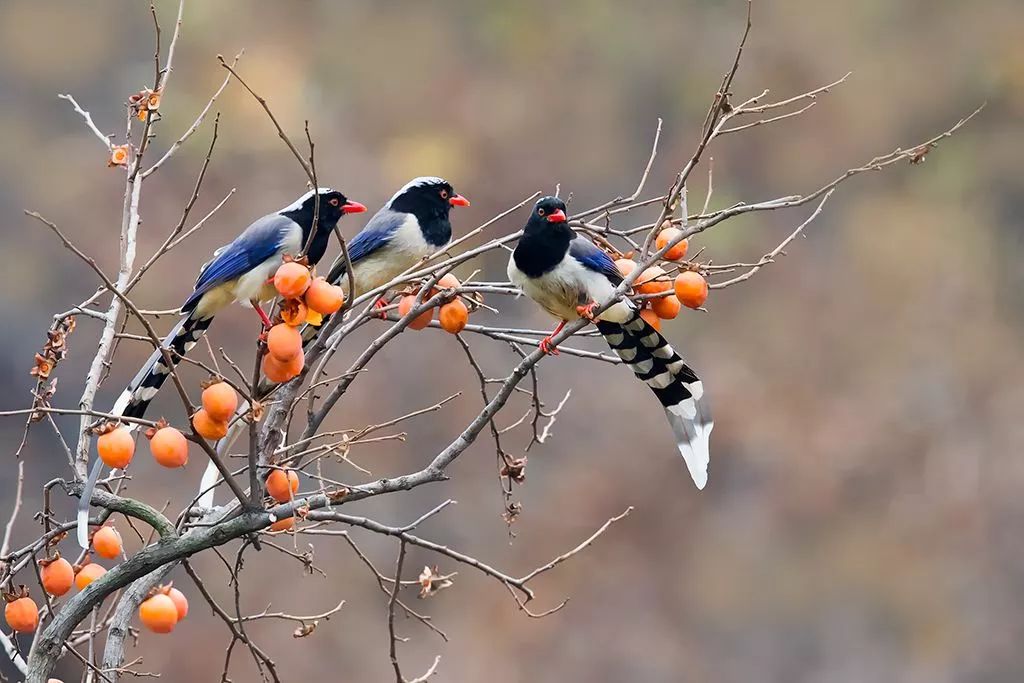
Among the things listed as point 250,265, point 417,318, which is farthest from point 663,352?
point 250,265

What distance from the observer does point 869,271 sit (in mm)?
15391

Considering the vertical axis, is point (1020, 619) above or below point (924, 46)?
below

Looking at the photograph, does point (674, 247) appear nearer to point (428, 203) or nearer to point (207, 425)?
point (207, 425)

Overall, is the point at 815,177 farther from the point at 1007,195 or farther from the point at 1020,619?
the point at 1020,619

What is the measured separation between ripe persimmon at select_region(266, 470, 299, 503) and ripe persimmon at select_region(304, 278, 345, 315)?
1.32ft

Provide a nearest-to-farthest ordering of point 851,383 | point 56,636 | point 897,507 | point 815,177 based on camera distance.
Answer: point 56,636 → point 897,507 → point 851,383 → point 815,177

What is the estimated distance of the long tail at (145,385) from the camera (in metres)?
2.66

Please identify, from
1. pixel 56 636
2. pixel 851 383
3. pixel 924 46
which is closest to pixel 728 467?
pixel 851 383

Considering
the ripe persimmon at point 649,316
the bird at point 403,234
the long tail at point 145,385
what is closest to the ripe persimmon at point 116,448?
the long tail at point 145,385

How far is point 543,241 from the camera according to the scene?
3453 mm

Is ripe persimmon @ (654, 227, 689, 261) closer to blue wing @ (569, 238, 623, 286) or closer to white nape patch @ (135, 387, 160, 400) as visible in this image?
blue wing @ (569, 238, 623, 286)

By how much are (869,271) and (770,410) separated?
2.29 m

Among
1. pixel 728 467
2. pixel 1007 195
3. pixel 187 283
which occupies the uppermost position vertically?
pixel 1007 195

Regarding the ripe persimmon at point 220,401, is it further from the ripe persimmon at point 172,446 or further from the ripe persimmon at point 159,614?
the ripe persimmon at point 159,614
